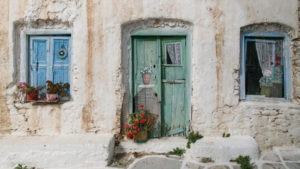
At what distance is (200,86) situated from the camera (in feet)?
13.0

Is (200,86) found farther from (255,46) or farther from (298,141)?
(298,141)

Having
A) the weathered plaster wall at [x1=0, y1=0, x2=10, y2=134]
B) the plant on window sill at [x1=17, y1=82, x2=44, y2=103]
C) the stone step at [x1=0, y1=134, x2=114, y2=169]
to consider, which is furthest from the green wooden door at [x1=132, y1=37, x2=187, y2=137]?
the weathered plaster wall at [x1=0, y1=0, x2=10, y2=134]

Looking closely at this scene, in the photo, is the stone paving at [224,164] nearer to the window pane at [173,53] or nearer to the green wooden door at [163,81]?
the green wooden door at [163,81]

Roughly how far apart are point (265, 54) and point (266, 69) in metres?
0.30

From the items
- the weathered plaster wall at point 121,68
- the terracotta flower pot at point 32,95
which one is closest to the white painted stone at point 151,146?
the weathered plaster wall at point 121,68

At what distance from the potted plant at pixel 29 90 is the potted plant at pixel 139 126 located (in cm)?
183

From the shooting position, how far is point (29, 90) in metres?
3.90

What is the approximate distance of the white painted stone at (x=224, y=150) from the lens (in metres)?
3.51

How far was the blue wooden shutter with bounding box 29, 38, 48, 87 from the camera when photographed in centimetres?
409

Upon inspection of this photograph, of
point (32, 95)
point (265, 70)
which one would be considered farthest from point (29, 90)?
point (265, 70)

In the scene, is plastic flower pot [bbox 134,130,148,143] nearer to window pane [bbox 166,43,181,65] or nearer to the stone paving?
the stone paving

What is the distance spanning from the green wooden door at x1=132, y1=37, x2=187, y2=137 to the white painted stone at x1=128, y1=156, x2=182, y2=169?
0.58 metres

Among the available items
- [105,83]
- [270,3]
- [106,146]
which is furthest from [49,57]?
[270,3]

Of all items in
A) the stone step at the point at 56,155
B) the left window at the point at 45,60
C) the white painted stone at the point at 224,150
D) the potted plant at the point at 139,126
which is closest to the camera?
the stone step at the point at 56,155
